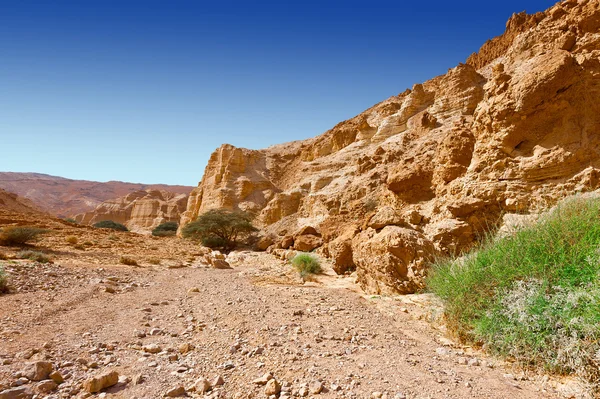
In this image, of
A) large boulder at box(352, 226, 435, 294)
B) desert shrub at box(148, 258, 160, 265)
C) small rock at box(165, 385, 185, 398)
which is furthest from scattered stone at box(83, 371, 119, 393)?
desert shrub at box(148, 258, 160, 265)

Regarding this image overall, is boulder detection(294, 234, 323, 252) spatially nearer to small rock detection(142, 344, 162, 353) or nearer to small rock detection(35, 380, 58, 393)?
small rock detection(142, 344, 162, 353)

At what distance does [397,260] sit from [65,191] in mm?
125573

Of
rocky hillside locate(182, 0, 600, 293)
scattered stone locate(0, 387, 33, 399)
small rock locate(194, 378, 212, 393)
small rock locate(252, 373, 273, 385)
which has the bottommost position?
scattered stone locate(0, 387, 33, 399)

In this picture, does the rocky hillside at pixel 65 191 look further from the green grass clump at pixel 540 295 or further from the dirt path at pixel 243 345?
the green grass clump at pixel 540 295

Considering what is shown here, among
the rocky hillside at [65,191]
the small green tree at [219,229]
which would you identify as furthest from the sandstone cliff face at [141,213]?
the rocky hillside at [65,191]

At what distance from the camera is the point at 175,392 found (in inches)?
97.7

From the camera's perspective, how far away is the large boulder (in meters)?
6.20

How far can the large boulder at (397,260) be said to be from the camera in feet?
20.3

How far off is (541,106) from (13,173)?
16301 cm

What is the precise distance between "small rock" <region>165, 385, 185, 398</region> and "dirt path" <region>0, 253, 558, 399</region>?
80 millimetres

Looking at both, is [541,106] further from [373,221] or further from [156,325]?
[156,325]

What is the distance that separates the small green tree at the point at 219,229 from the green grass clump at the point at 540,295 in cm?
1767

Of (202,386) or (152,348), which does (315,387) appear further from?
(152,348)

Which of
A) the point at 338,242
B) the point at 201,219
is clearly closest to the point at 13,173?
the point at 201,219
